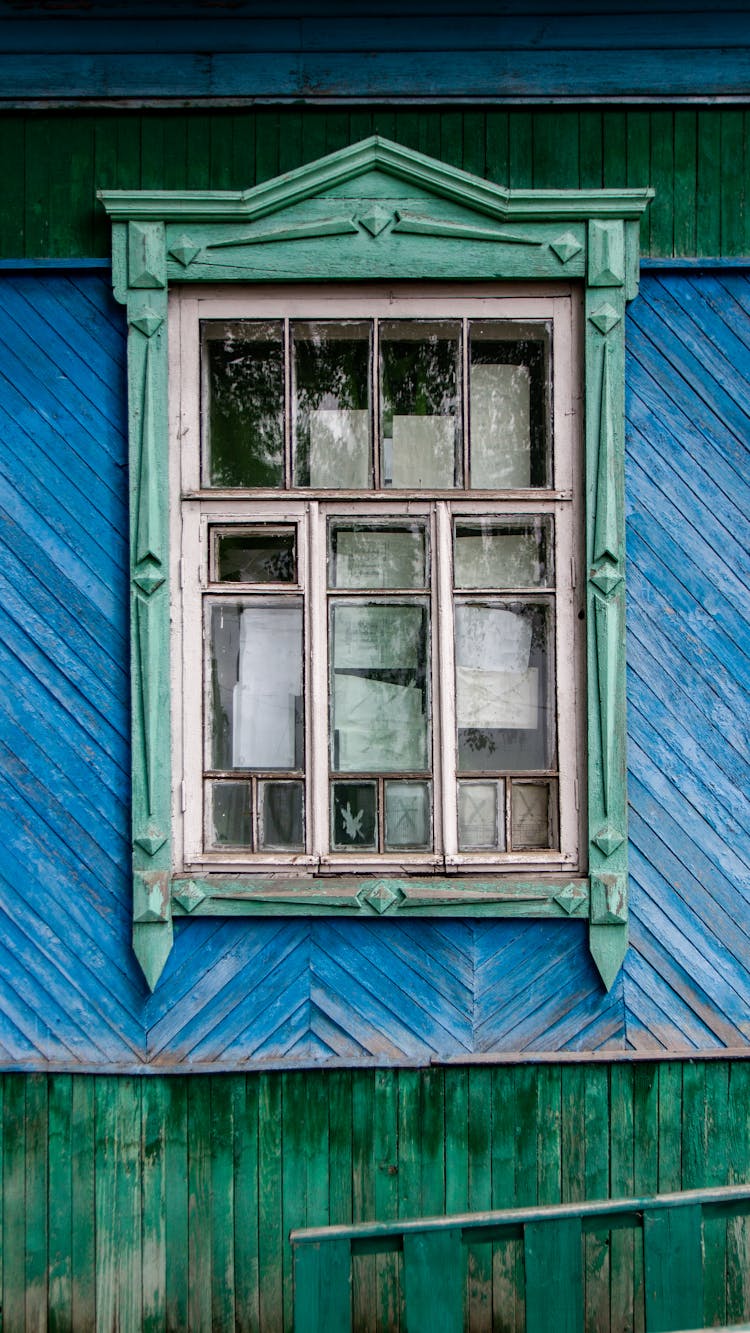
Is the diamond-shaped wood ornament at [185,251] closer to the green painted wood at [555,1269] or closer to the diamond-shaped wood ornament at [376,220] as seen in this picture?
the diamond-shaped wood ornament at [376,220]

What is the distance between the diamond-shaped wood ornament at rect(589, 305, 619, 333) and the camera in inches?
129

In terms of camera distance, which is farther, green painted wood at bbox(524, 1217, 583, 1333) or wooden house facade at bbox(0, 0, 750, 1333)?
wooden house facade at bbox(0, 0, 750, 1333)

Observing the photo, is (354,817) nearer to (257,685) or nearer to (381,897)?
(381,897)

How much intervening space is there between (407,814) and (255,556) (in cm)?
100

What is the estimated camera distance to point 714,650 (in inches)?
131

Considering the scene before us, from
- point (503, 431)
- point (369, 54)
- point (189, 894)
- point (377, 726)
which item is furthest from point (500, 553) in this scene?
point (369, 54)

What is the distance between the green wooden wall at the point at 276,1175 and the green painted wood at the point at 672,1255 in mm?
939

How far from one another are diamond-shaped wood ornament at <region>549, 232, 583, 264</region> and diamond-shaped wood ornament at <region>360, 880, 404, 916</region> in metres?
2.11

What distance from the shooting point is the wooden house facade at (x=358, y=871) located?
10.7ft

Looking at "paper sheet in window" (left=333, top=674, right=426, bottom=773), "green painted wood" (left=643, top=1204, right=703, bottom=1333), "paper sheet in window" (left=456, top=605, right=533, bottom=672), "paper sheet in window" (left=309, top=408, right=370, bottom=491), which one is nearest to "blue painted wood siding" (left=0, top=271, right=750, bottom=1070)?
"paper sheet in window" (left=456, top=605, right=533, bottom=672)

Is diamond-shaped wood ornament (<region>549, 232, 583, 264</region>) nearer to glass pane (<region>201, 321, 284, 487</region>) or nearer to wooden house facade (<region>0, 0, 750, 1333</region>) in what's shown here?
wooden house facade (<region>0, 0, 750, 1333</region>)

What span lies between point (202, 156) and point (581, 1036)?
3146 mm

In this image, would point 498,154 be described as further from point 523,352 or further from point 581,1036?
point 581,1036

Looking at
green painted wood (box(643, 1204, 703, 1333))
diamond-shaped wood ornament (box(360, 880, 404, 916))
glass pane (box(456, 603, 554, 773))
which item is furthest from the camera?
glass pane (box(456, 603, 554, 773))
